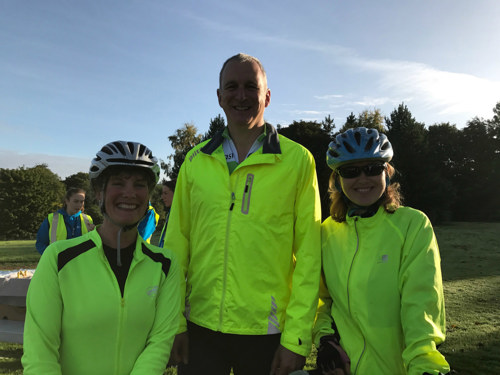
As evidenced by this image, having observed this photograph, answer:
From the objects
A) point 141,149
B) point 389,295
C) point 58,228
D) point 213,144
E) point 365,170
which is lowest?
point 58,228

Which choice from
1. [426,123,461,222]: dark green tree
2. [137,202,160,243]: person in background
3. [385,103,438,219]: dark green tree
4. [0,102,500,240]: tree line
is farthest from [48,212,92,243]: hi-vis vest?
[426,123,461,222]: dark green tree

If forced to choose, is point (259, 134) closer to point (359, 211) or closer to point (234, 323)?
point (359, 211)

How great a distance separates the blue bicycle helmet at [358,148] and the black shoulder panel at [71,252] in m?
2.05

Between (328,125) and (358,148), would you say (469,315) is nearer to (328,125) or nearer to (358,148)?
(358,148)

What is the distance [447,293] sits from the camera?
10406 mm

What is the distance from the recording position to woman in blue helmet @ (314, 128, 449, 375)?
92.7 inches

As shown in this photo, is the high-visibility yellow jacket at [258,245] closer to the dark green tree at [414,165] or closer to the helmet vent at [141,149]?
the helmet vent at [141,149]

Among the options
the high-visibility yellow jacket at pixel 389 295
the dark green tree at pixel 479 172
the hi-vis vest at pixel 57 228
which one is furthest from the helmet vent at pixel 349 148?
the dark green tree at pixel 479 172

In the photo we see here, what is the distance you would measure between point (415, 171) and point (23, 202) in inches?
1940

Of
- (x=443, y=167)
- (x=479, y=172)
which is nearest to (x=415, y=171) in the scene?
(x=443, y=167)

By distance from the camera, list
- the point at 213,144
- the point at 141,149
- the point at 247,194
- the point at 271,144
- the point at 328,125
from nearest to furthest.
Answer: the point at 141,149 → the point at 247,194 → the point at 271,144 → the point at 213,144 → the point at 328,125

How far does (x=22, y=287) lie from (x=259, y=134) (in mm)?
5978

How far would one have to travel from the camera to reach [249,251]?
9.27ft

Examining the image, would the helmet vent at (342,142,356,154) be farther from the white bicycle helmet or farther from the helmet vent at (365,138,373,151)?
the white bicycle helmet
